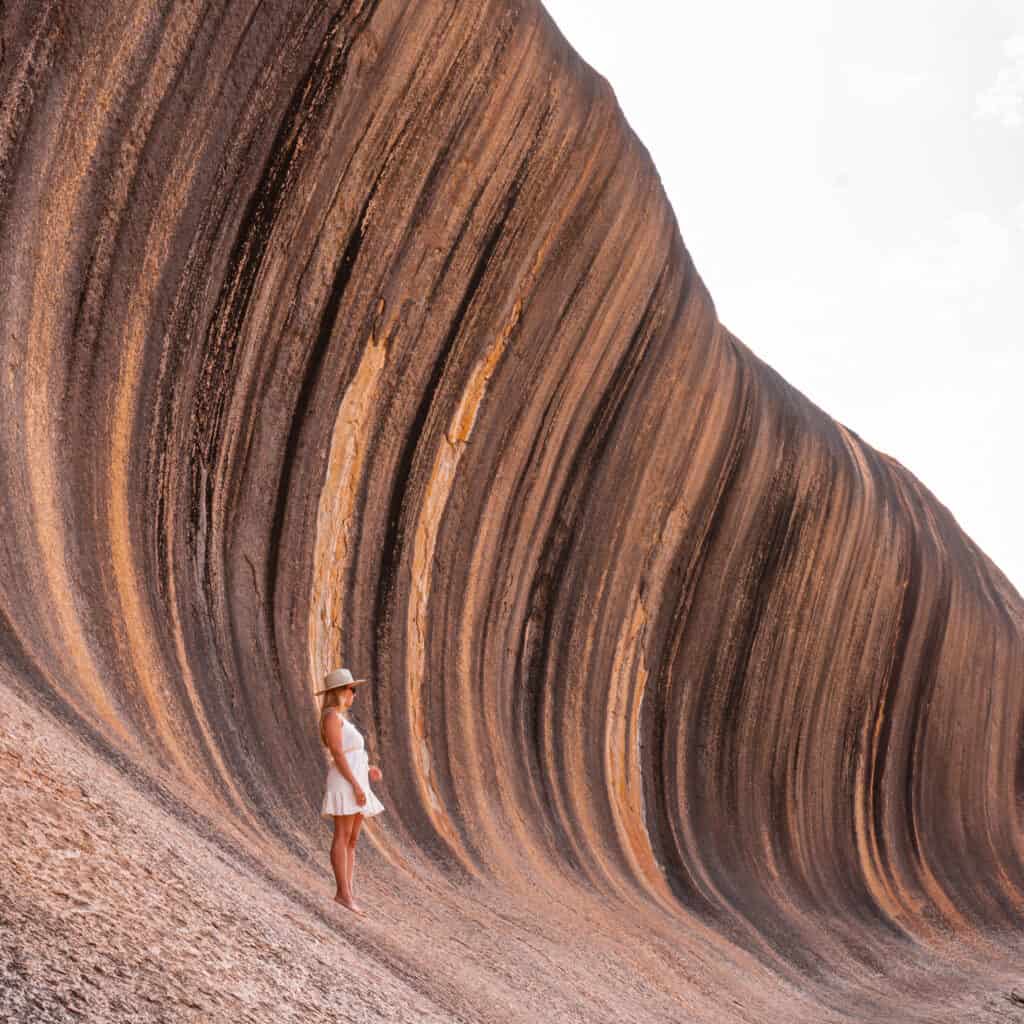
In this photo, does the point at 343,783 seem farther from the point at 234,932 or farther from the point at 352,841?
the point at 234,932

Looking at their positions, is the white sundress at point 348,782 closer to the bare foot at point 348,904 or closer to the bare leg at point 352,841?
the bare leg at point 352,841

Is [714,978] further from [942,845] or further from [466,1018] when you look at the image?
[942,845]

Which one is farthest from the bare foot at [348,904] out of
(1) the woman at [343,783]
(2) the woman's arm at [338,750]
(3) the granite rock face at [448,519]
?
(2) the woman's arm at [338,750]

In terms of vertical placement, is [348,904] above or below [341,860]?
below

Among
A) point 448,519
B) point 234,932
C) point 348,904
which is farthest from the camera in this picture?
point 448,519

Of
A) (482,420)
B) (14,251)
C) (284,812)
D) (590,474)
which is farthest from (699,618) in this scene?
(14,251)

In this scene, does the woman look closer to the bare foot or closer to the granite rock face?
the bare foot

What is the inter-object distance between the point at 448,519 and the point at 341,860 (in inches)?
184

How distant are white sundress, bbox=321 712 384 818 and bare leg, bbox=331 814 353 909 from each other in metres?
0.05

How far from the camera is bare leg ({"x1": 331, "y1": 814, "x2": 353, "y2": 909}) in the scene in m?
5.98

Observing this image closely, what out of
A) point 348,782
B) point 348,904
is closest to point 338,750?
point 348,782

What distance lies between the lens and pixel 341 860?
6.03m

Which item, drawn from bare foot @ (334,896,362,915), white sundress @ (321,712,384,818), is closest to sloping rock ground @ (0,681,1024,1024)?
bare foot @ (334,896,362,915)

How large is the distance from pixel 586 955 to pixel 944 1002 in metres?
5.67
